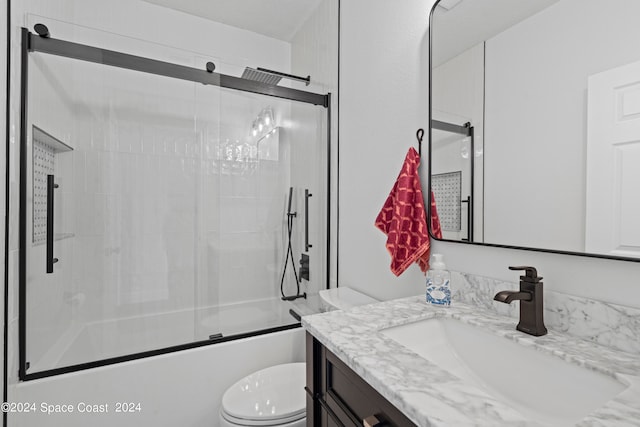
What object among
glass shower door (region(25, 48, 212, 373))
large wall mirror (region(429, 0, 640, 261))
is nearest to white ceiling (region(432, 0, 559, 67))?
large wall mirror (region(429, 0, 640, 261))

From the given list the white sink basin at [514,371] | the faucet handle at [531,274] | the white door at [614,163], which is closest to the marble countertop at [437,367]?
the white sink basin at [514,371]

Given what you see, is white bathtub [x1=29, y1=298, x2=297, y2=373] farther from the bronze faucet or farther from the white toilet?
the bronze faucet

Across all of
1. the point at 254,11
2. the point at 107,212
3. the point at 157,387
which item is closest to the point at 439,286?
the point at 157,387

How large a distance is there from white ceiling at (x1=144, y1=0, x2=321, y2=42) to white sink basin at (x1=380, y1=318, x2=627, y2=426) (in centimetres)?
227

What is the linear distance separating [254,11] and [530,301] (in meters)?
2.51

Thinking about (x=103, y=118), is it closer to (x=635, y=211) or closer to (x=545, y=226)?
(x=545, y=226)

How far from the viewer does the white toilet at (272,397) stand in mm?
1195

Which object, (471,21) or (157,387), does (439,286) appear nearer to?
(471,21)

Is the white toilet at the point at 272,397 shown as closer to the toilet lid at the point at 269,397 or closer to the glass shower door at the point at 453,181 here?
the toilet lid at the point at 269,397

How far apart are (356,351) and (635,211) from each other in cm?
67

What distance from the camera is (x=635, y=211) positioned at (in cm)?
66

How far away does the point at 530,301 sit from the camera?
77cm

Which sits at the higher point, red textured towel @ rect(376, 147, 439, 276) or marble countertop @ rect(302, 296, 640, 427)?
red textured towel @ rect(376, 147, 439, 276)

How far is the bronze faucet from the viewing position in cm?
76
